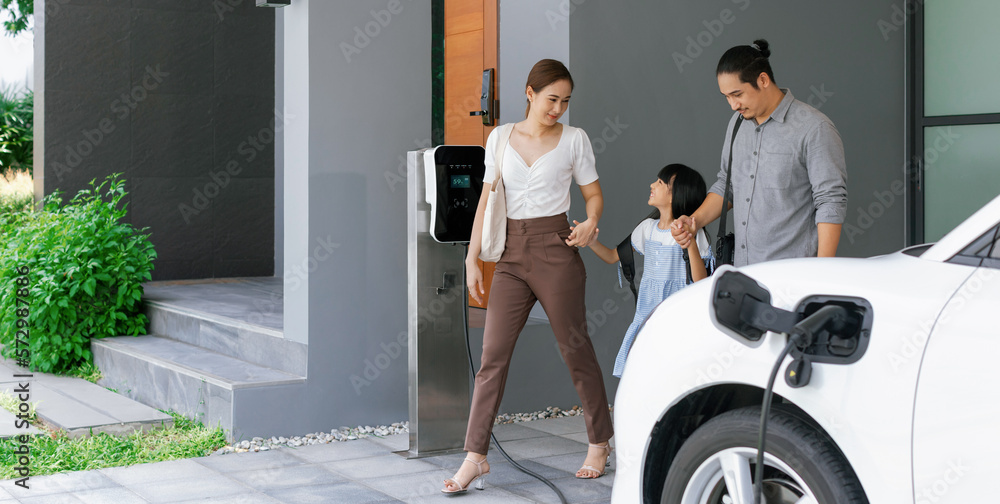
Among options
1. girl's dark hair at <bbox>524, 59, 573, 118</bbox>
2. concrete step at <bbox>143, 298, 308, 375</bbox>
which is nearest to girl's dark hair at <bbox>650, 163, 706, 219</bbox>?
girl's dark hair at <bbox>524, 59, 573, 118</bbox>

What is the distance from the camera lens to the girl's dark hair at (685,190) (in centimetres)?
414

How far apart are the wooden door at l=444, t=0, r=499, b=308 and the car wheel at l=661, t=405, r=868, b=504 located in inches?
163

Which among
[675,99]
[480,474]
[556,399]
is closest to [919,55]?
[675,99]

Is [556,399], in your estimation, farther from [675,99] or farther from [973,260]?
[973,260]

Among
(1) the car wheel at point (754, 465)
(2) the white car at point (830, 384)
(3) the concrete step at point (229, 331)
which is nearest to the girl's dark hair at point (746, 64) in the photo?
(2) the white car at point (830, 384)

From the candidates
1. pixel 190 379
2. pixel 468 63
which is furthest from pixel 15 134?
pixel 190 379

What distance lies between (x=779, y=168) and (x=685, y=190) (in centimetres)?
67

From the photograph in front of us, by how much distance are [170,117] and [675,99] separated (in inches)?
203

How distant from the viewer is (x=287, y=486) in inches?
171

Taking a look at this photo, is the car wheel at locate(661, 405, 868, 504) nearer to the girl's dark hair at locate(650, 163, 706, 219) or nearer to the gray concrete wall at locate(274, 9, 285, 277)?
the girl's dark hair at locate(650, 163, 706, 219)

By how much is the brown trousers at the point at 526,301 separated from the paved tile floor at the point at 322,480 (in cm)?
33

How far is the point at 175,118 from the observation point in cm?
912

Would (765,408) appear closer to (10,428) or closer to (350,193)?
(350,193)

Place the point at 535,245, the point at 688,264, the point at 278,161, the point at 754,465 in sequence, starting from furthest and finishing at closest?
1. the point at 278,161
2. the point at 535,245
3. the point at 688,264
4. the point at 754,465
